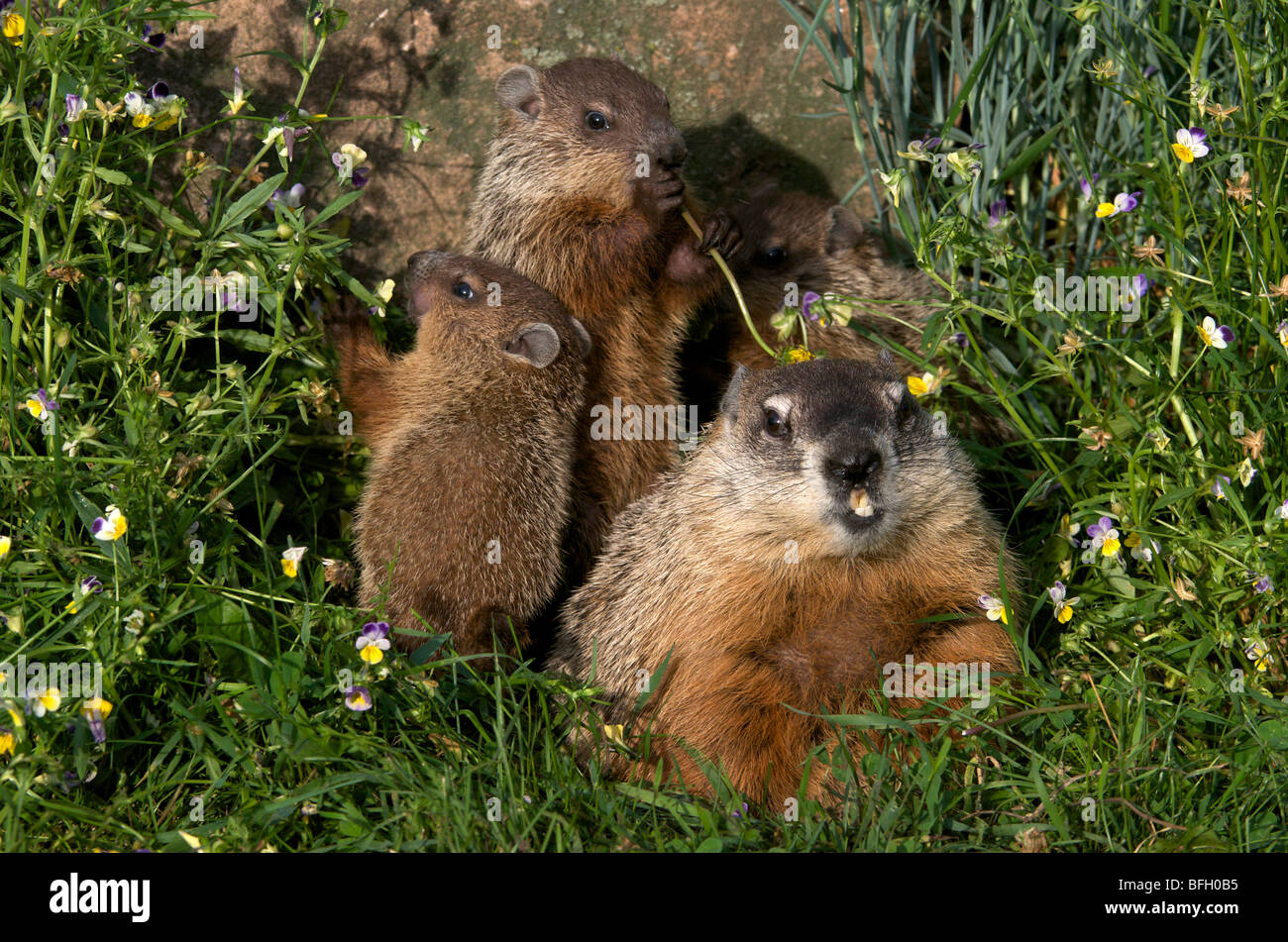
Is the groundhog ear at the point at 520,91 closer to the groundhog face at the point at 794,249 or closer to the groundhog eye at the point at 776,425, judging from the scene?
the groundhog face at the point at 794,249

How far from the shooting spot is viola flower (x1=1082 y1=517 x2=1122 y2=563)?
4.17 metres

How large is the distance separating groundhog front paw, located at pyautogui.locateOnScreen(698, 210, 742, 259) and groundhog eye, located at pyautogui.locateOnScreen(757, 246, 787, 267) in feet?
1.54

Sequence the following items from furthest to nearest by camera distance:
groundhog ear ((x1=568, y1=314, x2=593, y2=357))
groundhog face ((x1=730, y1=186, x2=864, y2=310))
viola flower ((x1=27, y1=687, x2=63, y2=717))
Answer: groundhog face ((x1=730, y1=186, x2=864, y2=310)), groundhog ear ((x1=568, y1=314, x2=593, y2=357)), viola flower ((x1=27, y1=687, x2=63, y2=717))

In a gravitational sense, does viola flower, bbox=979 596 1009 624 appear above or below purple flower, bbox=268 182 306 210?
below

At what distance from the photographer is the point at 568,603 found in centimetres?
488

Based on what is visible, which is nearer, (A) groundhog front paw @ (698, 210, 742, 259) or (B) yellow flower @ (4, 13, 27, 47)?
(B) yellow flower @ (4, 13, 27, 47)

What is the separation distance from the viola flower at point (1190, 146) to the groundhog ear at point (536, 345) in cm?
241

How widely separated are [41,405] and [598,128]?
9.20 feet

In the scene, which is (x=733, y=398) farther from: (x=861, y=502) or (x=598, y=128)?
(x=598, y=128)

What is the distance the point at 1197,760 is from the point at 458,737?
228 centimetres

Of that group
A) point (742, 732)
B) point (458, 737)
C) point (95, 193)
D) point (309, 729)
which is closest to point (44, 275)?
point (95, 193)

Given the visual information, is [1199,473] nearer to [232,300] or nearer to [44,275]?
[232,300]

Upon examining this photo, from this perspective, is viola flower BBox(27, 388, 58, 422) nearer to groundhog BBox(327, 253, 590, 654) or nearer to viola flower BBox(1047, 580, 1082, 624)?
groundhog BBox(327, 253, 590, 654)

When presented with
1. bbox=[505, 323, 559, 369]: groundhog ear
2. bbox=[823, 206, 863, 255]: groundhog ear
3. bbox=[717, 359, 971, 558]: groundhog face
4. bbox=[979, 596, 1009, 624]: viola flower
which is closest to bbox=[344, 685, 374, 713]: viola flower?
bbox=[717, 359, 971, 558]: groundhog face
